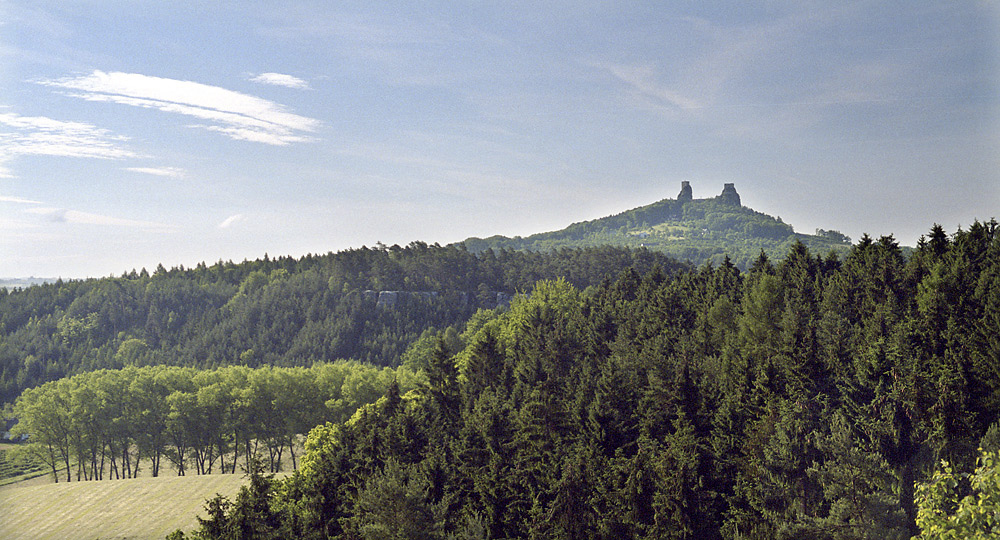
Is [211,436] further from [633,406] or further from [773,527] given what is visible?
[773,527]

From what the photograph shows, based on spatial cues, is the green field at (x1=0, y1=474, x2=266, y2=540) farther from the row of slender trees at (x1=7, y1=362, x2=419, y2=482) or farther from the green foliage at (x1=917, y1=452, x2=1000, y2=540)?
the green foliage at (x1=917, y1=452, x2=1000, y2=540)

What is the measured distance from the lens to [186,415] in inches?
4195

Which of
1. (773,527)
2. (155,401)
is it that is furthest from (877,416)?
(155,401)

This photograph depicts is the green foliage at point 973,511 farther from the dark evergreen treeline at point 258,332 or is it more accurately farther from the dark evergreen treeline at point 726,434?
the dark evergreen treeline at point 258,332

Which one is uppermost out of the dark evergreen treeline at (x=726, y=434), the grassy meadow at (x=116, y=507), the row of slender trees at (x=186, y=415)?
the dark evergreen treeline at (x=726, y=434)

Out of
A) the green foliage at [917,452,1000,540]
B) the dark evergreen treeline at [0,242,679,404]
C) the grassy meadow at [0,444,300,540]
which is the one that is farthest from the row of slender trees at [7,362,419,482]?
the green foliage at [917,452,1000,540]

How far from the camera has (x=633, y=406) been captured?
5594cm

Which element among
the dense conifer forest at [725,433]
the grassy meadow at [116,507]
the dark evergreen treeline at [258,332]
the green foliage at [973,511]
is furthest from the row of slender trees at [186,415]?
the green foliage at [973,511]

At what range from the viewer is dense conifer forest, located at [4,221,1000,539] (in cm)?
3962

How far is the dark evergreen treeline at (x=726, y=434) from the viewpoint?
3972 centimetres

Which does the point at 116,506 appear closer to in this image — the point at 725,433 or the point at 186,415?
the point at 186,415

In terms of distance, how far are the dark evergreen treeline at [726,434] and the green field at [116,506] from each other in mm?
29087

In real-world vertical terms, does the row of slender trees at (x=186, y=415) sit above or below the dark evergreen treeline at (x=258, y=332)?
A: below

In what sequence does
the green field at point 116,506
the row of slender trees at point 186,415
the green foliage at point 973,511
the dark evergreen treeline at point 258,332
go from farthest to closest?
the dark evergreen treeline at point 258,332 < the row of slender trees at point 186,415 < the green field at point 116,506 < the green foliage at point 973,511
